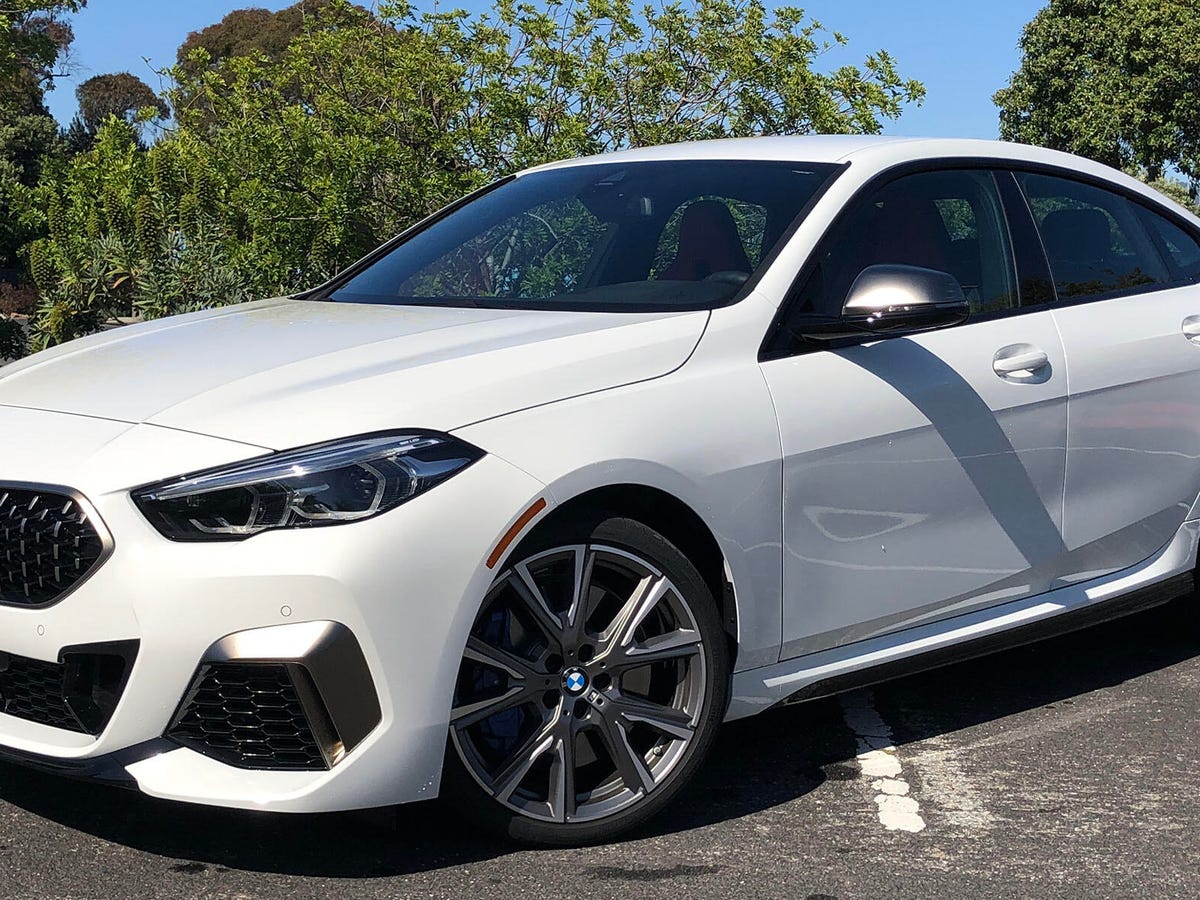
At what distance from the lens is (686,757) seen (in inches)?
148

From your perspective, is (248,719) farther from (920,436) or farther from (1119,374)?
(1119,374)

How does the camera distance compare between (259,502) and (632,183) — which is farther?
(632,183)

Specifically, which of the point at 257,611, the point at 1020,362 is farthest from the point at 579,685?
the point at 1020,362

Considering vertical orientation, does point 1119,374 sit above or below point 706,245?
below

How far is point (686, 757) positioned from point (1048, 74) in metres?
48.7

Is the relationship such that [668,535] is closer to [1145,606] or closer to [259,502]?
[259,502]

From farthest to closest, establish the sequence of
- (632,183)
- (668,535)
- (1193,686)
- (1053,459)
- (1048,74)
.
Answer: (1048,74) → (1193,686) → (632,183) → (1053,459) → (668,535)

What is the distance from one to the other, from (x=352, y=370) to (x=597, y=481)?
60 centimetres

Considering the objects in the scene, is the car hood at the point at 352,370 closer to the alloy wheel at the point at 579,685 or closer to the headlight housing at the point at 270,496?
the headlight housing at the point at 270,496

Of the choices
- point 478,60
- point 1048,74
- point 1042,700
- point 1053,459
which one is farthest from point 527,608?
point 1048,74

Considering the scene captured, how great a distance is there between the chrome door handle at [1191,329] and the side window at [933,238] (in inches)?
28.1

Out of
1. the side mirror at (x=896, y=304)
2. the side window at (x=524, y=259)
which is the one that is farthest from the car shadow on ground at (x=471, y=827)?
the side window at (x=524, y=259)

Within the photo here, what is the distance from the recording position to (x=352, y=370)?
11.7 ft

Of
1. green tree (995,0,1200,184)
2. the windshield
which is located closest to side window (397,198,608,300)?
the windshield
